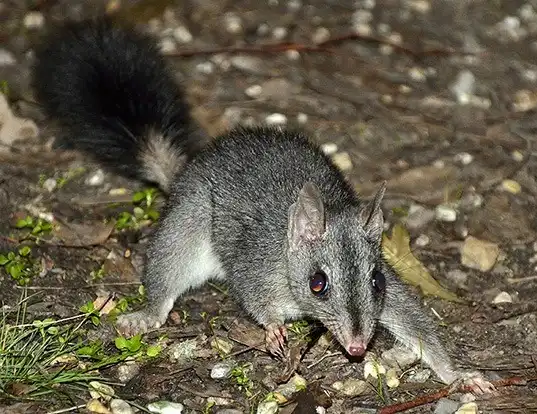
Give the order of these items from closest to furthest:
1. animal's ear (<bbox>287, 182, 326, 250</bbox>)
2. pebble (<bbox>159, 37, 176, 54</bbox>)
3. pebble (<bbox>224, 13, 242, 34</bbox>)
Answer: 1. animal's ear (<bbox>287, 182, 326, 250</bbox>)
2. pebble (<bbox>159, 37, 176, 54</bbox>)
3. pebble (<bbox>224, 13, 242, 34</bbox>)

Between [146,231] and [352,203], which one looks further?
[146,231]

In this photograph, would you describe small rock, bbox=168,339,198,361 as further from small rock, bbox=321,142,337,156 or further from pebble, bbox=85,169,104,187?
small rock, bbox=321,142,337,156

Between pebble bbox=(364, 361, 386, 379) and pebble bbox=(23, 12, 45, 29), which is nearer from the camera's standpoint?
pebble bbox=(364, 361, 386, 379)

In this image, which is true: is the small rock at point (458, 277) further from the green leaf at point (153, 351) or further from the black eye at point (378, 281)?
the green leaf at point (153, 351)

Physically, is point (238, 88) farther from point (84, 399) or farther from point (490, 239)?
point (84, 399)

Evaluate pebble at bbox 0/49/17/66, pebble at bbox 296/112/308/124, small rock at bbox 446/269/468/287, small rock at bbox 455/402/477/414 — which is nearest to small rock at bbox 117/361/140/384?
small rock at bbox 455/402/477/414

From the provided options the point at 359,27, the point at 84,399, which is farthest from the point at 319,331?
the point at 359,27

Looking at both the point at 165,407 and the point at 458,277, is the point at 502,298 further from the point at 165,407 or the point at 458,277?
the point at 165,407
